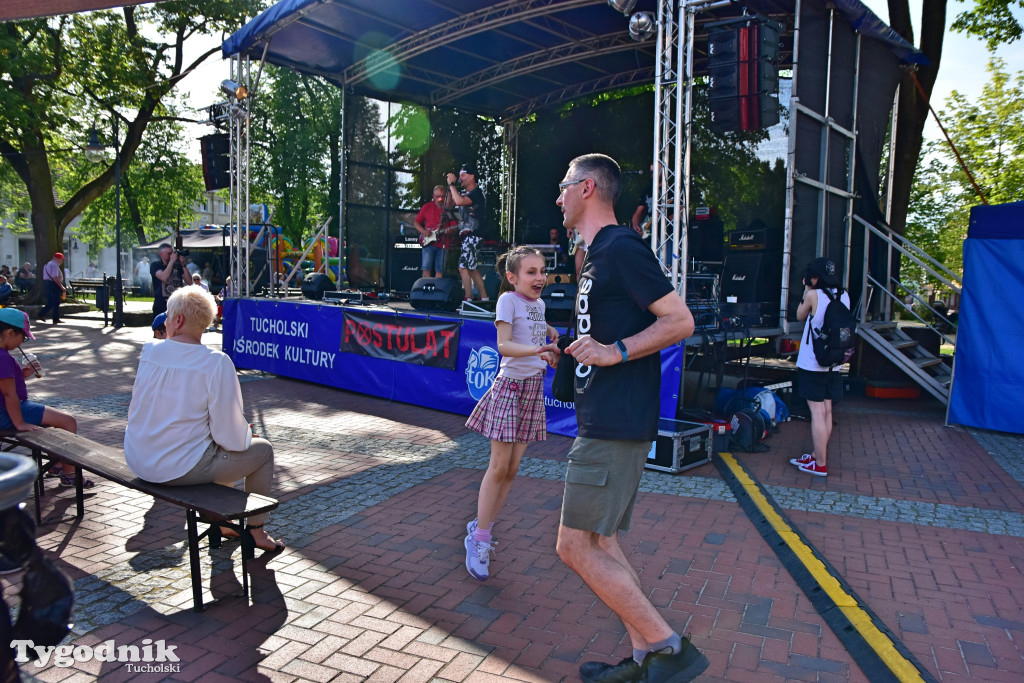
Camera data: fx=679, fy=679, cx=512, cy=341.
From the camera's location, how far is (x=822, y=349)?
239 inches

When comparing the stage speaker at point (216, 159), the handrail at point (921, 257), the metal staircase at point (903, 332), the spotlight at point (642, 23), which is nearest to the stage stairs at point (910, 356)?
the metal staircase at point (903, 332)

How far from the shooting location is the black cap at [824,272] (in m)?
6.14

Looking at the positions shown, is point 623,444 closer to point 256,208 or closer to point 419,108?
point 419,108

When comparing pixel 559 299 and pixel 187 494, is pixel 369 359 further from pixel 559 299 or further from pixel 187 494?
pixel 187 494

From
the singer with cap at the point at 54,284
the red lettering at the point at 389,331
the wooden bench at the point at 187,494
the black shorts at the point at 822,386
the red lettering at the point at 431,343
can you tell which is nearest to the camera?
the wooden bench at the point at 187,494

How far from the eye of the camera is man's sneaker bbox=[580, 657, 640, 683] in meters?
2.66

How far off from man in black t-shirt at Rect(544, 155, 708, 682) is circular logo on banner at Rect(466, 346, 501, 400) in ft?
16.3

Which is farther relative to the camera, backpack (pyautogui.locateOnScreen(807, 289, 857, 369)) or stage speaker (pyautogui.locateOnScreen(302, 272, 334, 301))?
stage speaker (pyautogui.locateOnScreen(302, 272, 334, 301))

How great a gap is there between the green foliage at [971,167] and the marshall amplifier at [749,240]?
40.5 ft

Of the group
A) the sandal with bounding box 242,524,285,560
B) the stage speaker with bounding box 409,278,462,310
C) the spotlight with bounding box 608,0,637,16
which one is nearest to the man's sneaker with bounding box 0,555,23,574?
the sandal with bounding box 242,524,285,560

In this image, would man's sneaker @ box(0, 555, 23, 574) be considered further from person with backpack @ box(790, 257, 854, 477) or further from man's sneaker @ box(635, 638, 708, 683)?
person with backpack @ box(790, 257, 854, 477)

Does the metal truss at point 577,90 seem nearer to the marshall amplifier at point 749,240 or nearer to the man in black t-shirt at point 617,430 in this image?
the marshall amplifier at point 749,240

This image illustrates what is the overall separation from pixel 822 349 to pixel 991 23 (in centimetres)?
1475

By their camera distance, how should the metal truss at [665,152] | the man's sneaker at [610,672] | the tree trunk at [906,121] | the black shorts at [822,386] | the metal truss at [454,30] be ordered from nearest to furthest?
the man's sneaker at [610,672]
the black shorts at [822,386]
the metal truss at [665,152]
the metal truss at [454,30]
the tree trunk at [906,121]
